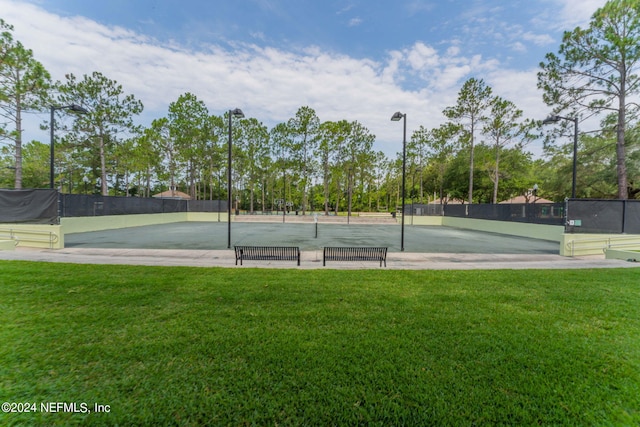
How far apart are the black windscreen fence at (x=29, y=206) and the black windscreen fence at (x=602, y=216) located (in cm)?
2638

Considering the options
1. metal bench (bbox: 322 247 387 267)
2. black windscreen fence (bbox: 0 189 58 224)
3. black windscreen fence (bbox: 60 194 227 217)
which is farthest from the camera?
black windscreen fence (bbox: 60 194 227 217)

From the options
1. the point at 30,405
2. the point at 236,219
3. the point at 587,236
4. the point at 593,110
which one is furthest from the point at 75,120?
the point at 593,110

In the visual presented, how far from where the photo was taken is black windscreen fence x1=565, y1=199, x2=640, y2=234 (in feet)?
44.0

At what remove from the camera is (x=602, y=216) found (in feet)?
44.8

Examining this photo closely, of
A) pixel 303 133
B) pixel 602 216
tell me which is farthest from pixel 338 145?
pixel 602 216

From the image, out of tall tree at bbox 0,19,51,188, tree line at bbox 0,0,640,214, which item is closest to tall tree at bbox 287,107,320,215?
tree line at bbox 0,0,640,214

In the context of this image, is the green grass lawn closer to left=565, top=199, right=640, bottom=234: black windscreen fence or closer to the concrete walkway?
the concrete walkway

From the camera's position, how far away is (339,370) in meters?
3.16

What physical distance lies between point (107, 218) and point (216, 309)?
74.8 ft

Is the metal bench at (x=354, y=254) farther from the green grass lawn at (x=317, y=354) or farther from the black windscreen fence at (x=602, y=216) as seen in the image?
the black windscreen fence at (x=602, y=216)

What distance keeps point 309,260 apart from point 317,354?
6826 millimetres

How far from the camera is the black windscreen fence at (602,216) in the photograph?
527 inches

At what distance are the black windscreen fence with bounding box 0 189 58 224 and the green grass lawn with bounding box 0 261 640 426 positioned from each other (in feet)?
30.0

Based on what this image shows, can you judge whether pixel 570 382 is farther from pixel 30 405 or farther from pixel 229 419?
pixel 30 405
